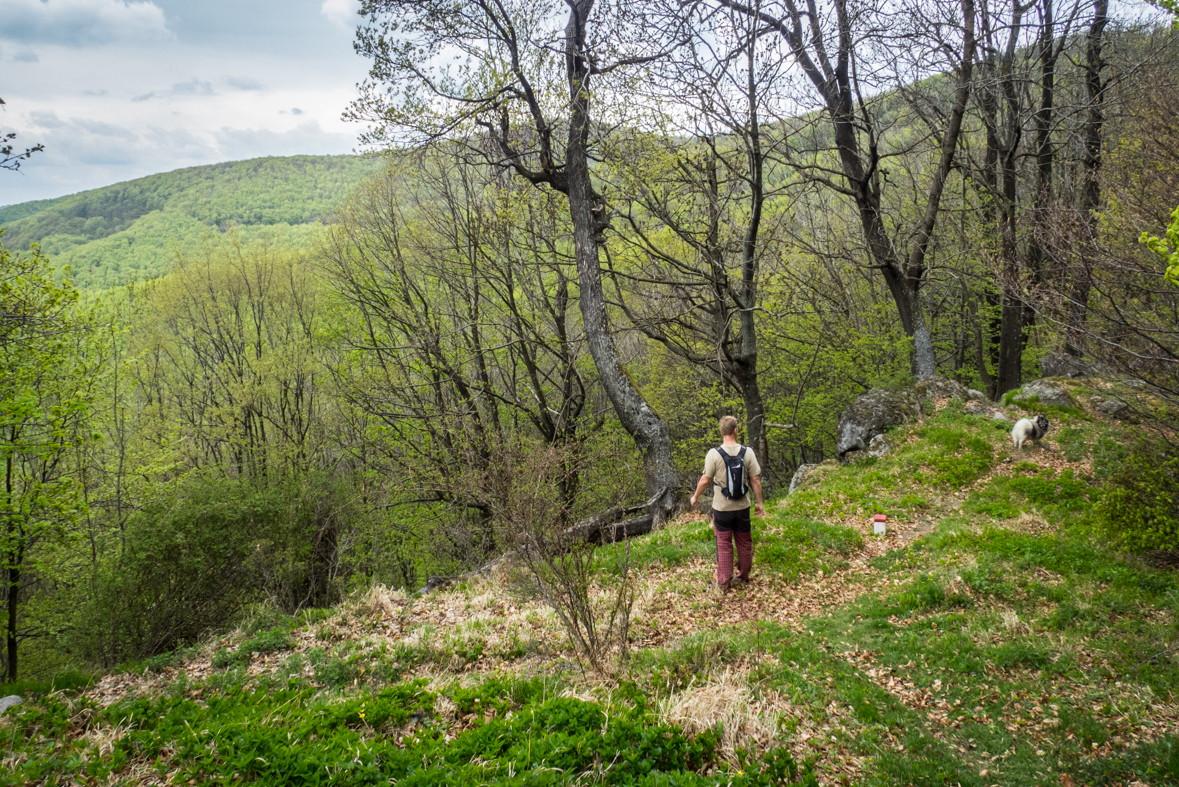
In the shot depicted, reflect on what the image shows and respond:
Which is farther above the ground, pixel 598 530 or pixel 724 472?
pixel 724 472

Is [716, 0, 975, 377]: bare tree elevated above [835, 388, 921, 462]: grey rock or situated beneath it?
elevated above

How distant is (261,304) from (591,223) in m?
18.9

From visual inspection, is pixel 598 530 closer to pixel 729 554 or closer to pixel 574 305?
pixel 729 554

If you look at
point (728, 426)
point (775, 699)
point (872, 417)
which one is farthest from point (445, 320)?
point (775, 699)

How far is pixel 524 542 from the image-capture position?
4.52 metres

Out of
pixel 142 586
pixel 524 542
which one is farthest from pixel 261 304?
pixel 524 542

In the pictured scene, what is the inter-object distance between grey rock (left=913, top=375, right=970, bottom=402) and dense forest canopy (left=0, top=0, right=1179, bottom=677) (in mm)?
548

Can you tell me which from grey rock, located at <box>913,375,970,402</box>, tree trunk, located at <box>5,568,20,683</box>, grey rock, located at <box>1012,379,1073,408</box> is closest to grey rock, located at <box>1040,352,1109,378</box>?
grey rock, located at <box>1012,379,1073,408</box>

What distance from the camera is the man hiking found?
19.4ft

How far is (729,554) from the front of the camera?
6230 millimetres

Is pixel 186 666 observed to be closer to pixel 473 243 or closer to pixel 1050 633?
pixel 1050 633

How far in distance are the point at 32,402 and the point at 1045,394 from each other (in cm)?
1656

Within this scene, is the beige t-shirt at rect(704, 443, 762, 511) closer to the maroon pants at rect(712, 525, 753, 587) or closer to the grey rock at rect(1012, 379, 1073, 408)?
the maroon pants at rect(712, 525, 753, 587)

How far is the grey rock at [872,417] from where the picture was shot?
11008 millimetres
